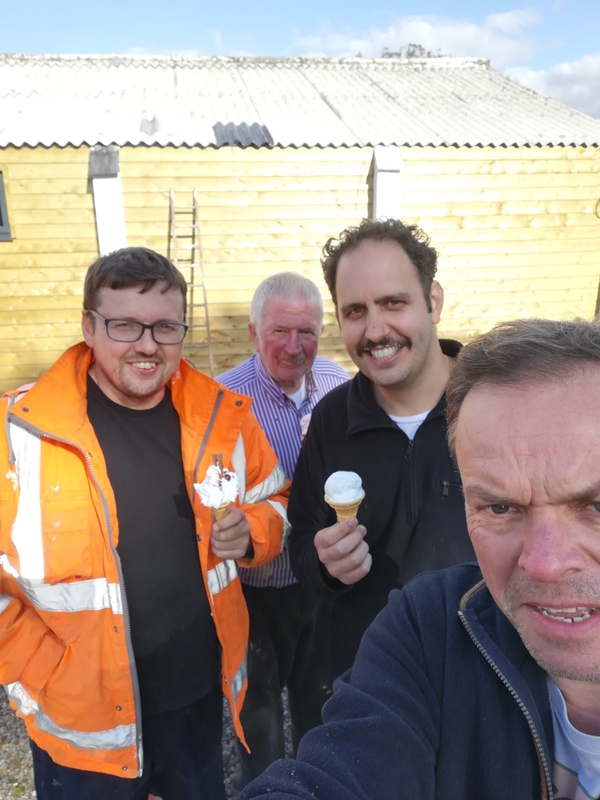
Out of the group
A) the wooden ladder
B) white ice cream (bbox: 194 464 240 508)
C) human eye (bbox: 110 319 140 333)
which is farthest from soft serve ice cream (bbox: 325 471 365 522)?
the wooden ladder

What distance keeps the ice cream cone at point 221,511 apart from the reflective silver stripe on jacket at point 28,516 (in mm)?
617

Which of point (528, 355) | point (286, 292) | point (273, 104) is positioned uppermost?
point (273, 104)

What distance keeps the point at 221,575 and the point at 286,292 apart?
61.8 inches

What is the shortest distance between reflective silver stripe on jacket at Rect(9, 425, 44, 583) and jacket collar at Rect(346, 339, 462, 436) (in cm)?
115

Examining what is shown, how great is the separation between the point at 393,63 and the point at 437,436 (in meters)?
12.6

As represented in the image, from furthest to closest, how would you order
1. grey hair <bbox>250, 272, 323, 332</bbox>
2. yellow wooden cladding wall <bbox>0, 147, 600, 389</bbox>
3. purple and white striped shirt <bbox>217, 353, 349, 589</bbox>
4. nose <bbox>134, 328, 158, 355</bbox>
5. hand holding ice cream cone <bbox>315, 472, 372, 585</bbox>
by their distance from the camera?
yellow wooden cladding wall <bbox>0, 147, 600, 389</bbox>
grey hair <bbox>250, 272, 323, 332</bbox>
purple and white striped shirt <bbox>217, 353, 349, 589</bbox>
nose <bbox>134, 328, 158, 355</bbox>
hand holding ice cream cone <bbox>315, 472, 372, 585</bbox>

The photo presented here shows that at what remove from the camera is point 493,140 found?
307 inches

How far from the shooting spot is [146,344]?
6.53 feet

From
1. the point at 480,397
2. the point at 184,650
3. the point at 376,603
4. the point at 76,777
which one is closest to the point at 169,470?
the point at 184,650

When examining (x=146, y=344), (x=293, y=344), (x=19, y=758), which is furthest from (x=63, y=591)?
(x=19, y=758)

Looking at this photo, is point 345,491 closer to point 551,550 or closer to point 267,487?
point 267,487

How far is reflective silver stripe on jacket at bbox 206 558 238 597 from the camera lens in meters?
2.02

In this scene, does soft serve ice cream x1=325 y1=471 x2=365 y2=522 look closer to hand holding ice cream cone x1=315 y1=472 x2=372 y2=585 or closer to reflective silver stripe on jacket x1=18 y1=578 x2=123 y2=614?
hand holding ice cream cone x1=315 y1=472 x2=372 y2=585

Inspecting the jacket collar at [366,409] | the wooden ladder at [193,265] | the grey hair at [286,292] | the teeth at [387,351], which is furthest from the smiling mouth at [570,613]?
the wooden ladder at [193,265]
